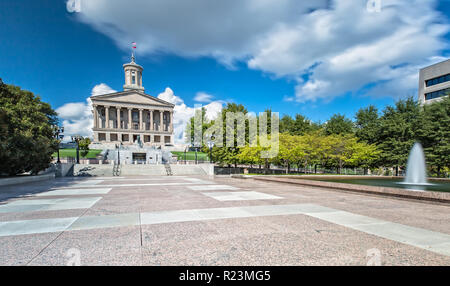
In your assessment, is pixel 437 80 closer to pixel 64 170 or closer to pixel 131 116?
pixel 64 170

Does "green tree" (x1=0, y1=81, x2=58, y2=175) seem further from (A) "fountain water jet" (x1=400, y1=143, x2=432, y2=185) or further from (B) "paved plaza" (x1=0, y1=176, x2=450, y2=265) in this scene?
(A) "fountain water jet" (x1=400, y1=143, x2=432, y2=185)

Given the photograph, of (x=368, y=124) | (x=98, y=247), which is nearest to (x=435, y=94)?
(x=368, y=124)

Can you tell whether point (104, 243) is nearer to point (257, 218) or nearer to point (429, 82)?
point (257, 218)

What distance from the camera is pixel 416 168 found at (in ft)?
79.0

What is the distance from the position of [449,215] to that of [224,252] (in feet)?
25.4

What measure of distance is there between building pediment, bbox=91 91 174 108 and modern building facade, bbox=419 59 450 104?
74105 millimetres

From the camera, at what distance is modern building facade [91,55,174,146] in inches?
2992

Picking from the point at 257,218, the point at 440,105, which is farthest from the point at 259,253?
the point at 440,105

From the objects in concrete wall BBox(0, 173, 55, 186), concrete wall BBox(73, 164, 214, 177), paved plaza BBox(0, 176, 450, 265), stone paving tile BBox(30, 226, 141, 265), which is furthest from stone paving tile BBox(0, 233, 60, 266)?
concrete wall BBox(73, 164, 214, 177)

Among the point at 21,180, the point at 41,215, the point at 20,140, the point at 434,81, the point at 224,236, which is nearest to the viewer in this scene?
the point at 224,236

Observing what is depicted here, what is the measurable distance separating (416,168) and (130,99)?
80111mm

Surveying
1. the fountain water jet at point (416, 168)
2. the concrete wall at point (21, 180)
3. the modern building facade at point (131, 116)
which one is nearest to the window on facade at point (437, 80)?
the fountain water jet at point (416, 168)

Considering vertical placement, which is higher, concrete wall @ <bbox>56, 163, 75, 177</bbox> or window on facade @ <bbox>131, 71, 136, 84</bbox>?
window on facade @ <bbox>131, 71, 136, 84</bbox>

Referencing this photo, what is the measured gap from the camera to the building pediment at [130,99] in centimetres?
7625
